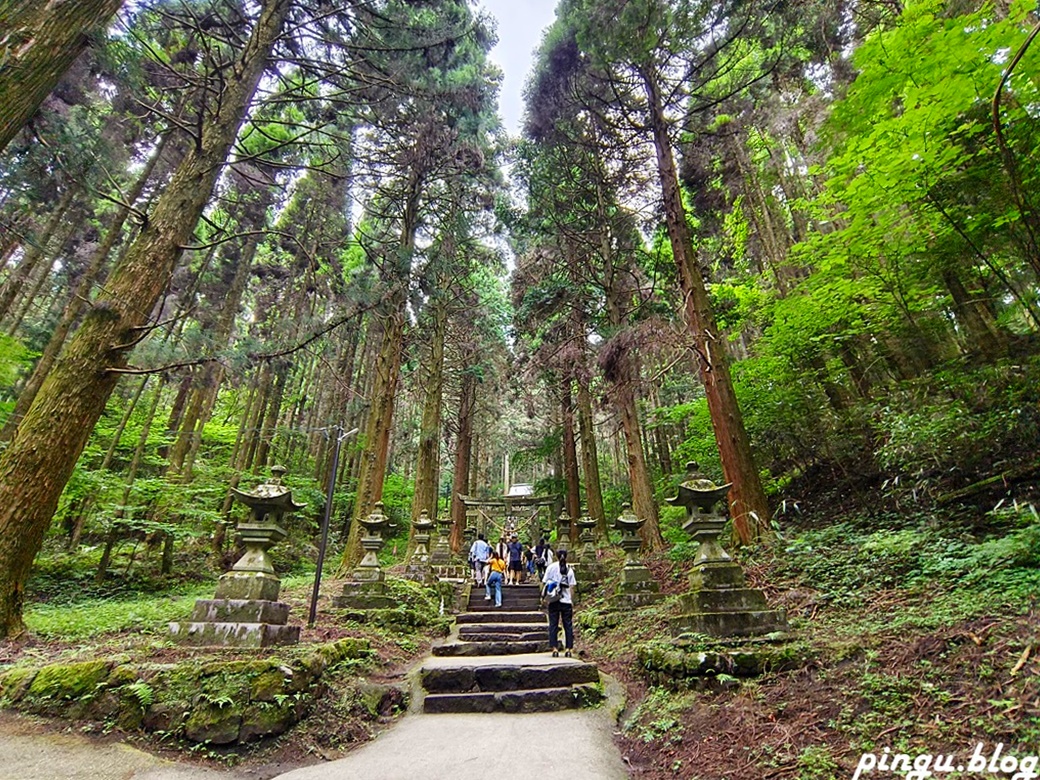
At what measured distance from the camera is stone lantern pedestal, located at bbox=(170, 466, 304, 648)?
4.34 m

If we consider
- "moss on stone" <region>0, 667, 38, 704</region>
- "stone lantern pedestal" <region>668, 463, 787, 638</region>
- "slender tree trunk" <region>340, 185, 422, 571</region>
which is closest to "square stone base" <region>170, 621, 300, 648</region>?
"moss on stone" <region>0, 667, 38, 704</region>

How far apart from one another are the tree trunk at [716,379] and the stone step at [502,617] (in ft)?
15.8

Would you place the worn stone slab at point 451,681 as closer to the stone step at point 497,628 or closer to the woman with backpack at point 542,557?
the stone step at point 497,628

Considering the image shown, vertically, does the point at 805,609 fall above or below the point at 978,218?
below

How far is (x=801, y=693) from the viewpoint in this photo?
125 inches

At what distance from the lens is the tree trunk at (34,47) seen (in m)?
3.29

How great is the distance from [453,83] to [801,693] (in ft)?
33.9

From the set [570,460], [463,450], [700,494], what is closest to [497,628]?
[700,494]

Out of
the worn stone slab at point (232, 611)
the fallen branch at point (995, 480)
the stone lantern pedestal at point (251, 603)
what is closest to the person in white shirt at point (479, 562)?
the stone lantern pedestal at point (251, 603)

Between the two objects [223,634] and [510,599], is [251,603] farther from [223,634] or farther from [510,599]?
[510,599]

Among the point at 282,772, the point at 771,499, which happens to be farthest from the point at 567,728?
the point at 771,499

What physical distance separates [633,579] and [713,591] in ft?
12.3

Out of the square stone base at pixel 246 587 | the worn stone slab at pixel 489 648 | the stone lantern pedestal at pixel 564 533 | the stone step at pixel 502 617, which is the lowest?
the worn stone slab at pixel 489 648

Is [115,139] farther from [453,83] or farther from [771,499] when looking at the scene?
[771,499]
